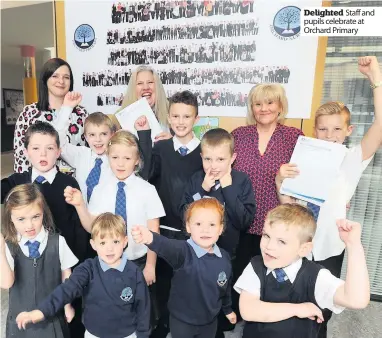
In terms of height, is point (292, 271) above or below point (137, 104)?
below

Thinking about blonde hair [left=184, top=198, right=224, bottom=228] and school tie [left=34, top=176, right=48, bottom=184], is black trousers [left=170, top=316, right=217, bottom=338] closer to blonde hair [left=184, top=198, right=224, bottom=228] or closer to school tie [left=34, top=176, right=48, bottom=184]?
blonde hair [left=184, top=198, right=224, bottom=228]

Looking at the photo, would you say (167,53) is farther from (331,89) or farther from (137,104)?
(331,89)

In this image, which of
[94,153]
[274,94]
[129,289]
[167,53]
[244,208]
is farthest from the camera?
[167,53]

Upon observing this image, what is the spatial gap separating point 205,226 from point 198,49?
6.10 feet

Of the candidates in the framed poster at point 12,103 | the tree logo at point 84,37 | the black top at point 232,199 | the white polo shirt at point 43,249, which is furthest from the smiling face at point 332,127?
the framed poster at point 12,103

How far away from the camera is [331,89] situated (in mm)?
2777

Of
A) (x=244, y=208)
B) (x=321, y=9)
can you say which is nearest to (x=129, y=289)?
(x=244, y=208)

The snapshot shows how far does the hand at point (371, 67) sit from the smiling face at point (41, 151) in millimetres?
1880

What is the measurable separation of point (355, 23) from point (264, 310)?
7.87ft

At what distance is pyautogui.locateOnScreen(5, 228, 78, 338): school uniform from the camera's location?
5.34ft

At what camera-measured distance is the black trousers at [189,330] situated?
1628 mm

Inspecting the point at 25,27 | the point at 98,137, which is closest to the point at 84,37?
the point at 98,137

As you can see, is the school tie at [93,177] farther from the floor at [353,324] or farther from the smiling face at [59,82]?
the floor at [353,324]

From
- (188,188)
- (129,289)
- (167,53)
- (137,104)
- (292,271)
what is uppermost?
(167,53)
